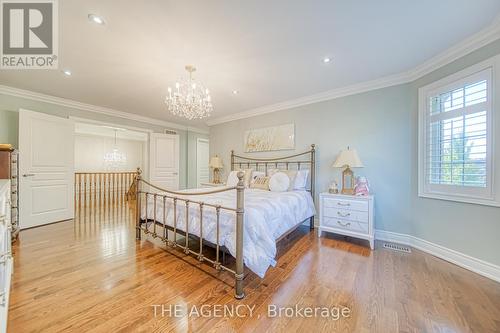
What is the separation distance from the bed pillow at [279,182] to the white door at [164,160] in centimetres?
338

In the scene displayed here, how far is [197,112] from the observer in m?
2.96

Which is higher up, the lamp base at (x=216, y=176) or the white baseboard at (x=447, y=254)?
the lamp base at (x=216, y=176)

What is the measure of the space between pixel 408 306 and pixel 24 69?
207 inches

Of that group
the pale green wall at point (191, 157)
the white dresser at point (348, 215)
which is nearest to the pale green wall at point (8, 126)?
the pale green wall at point (191, 157)

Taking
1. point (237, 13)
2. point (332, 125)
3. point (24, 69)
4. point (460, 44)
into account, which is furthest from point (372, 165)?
point (24, 69)

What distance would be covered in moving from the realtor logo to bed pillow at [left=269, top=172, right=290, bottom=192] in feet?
10.5

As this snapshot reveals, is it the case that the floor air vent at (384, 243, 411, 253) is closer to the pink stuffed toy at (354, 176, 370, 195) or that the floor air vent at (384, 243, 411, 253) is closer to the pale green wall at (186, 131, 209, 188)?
the pink stuffed toy at (354, 176, 370, 195)

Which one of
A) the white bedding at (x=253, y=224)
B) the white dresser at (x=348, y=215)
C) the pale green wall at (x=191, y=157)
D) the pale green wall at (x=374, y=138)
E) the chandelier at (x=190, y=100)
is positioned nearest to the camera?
the white bedding at (x=253, y=224)

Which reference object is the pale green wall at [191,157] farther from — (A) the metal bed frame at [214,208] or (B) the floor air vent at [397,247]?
(B) the floor air vent at [397,247]

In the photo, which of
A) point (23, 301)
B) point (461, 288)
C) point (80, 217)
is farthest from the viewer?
point (80, 217)

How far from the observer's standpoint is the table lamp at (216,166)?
5173 mm

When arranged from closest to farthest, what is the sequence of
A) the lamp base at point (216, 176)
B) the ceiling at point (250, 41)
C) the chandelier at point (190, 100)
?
1. the ceiling at point (250, 41)
2. the chandelier at point (190, 100)
3. the lamp base at point (216, 176)

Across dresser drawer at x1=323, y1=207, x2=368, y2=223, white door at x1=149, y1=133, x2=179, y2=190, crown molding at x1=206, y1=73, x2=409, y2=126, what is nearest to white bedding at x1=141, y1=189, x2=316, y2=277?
dresser drawer at x1=323, y1=207, x2=368, y2=223

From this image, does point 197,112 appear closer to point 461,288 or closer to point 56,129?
point 56,129
